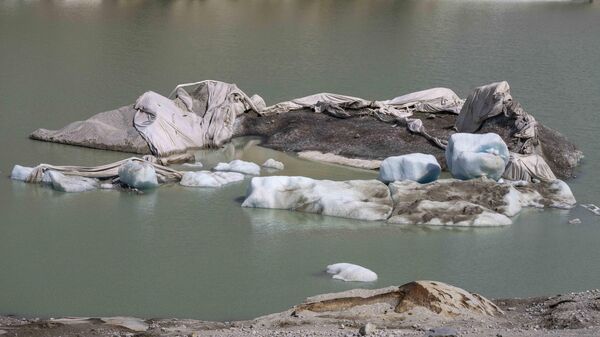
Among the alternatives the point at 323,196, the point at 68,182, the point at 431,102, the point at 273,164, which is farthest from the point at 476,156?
the point at 68,182

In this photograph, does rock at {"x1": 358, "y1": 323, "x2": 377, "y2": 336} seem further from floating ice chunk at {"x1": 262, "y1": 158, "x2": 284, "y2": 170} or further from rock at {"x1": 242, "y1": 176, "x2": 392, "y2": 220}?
floating ice chunk at {"x1": 262, "y1": 158, "x2": 284, "y2": 170}

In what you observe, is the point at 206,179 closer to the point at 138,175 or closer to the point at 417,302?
the point at 138,175

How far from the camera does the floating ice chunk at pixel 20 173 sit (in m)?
12.0

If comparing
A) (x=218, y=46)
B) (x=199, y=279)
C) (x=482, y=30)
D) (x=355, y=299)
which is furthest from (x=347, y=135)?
(x=482, y=30)

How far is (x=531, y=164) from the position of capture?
12.1 m

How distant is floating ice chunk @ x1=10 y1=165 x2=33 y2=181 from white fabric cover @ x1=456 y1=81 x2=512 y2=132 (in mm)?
5392

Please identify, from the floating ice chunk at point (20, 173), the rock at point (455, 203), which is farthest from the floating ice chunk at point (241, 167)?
the floating ice chunk at point (20, 173)

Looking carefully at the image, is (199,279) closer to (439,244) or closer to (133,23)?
(439,244)

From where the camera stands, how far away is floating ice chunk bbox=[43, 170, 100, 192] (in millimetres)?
11617

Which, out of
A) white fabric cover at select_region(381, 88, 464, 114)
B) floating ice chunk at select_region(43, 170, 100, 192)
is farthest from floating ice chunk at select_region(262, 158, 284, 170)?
white fabric cover at select_region(381, 88, 464, 114)

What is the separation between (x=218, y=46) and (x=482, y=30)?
7.51 meters

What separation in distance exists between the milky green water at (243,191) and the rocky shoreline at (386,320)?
24.9 inches

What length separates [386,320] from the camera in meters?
7.12

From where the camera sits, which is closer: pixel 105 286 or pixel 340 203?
pixel 105 286
